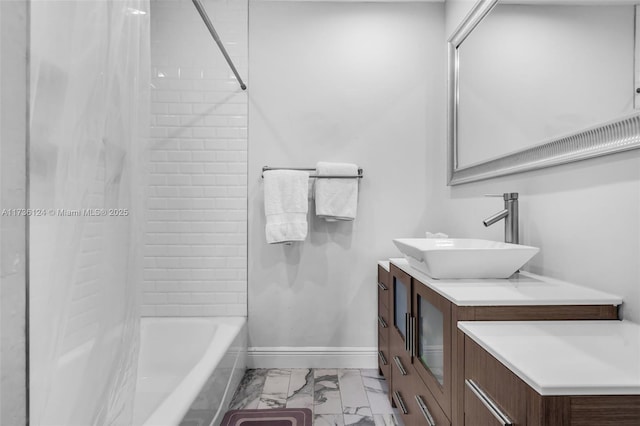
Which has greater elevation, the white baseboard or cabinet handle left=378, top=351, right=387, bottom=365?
cabinet handle left=378, top=351, right=387, bottom=365

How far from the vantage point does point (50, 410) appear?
0.52 m

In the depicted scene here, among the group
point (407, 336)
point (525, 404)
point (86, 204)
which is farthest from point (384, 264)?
point (86, 204)

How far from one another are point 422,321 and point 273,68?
1816mm

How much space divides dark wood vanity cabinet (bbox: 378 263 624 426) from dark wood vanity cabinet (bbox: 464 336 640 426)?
16mm

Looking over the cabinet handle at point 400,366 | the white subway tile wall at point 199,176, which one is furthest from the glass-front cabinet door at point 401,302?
the white subway tile wall at point 199,176

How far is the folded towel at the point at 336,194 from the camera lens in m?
2.19

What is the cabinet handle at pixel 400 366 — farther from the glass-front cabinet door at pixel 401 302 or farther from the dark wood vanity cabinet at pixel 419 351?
the glass-front cabinet door at pixel 401 302

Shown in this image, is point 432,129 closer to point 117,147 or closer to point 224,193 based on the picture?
point 224,193

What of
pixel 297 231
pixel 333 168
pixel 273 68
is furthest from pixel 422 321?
pixel 273 68

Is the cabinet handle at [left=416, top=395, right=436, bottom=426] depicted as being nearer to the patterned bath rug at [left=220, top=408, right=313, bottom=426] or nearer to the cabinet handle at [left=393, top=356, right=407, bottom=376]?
the cabinet handle at [left=393, top=356, right=407, bottom=376]

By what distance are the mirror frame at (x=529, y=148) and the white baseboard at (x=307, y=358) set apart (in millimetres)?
1283

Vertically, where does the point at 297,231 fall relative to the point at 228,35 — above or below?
below

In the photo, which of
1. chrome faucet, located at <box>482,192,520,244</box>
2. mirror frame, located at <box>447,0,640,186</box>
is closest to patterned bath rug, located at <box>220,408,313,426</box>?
chrome faucet, located at <box>482,192,520,244</box>

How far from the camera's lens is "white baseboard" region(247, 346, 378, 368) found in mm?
2297
